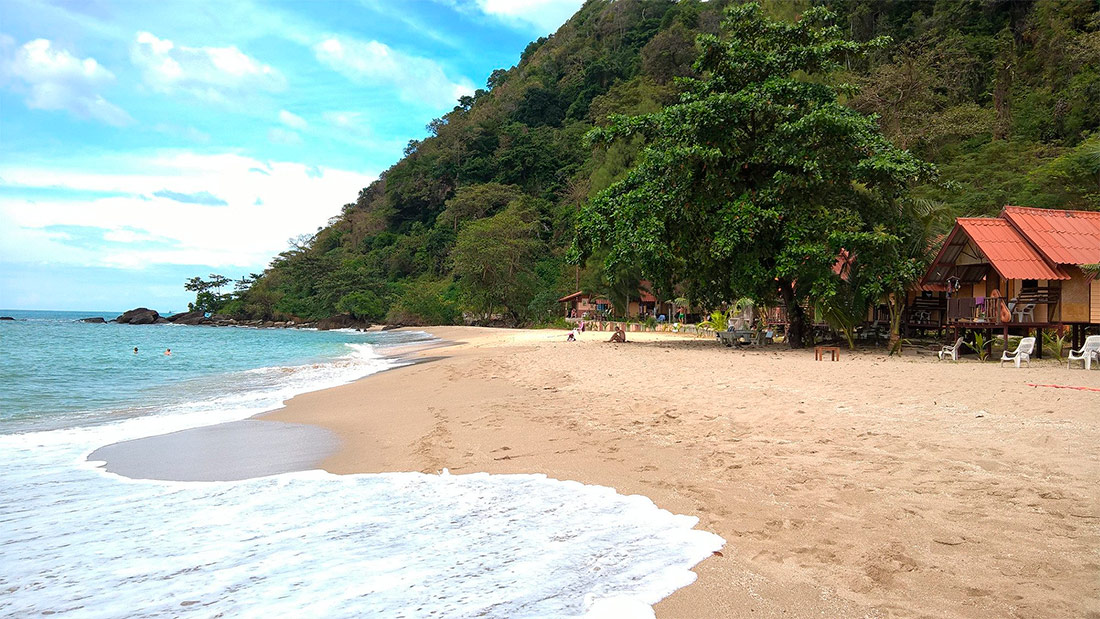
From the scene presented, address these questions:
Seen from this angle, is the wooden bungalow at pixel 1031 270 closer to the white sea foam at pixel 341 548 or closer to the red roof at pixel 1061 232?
the red roof at pixel 1061 232

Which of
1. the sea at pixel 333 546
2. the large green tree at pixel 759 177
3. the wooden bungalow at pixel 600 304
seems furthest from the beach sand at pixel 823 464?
the wooden bungalow at pixel 600 304

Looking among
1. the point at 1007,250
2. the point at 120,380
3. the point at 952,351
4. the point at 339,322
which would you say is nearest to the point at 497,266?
the point at 339,322

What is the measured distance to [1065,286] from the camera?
15258mm

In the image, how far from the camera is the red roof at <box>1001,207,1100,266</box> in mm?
15008

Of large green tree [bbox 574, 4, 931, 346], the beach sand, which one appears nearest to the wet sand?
the beach sand

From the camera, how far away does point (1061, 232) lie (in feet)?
51.6

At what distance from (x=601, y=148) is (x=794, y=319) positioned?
25.4ft

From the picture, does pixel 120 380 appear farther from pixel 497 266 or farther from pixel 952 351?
pixel 497 266

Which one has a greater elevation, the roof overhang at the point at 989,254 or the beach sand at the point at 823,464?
the roof overhang at the point at 989,254

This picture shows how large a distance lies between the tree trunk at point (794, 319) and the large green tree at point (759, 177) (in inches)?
1.8

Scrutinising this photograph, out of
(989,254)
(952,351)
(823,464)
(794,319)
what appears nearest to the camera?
(823,464)

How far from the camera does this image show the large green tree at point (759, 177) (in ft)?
52.2

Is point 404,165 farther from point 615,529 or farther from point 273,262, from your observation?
point 615,529

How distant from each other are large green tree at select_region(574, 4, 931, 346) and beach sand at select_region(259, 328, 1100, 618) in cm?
597
